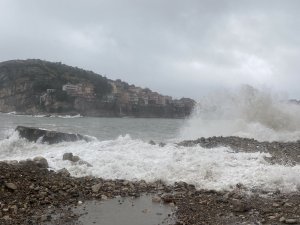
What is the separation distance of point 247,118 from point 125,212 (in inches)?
803

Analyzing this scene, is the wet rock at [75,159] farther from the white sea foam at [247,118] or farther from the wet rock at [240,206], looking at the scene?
the white sea foam at [247,118]

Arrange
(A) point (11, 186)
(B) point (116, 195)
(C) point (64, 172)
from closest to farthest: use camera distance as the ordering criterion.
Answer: (A) point (11, 186)
(B) point (116, 195)
(C) point (64, 172)

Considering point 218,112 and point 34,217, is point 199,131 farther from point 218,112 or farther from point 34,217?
point 34,217

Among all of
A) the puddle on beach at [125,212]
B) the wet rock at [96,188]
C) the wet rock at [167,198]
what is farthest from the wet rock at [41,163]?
the wet rock at [167,198]

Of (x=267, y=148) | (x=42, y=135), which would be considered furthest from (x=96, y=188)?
(x=42, y=135)

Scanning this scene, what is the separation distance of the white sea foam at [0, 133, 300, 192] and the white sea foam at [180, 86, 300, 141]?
389 inches

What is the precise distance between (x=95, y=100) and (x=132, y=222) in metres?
90.1

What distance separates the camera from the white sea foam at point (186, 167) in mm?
11680

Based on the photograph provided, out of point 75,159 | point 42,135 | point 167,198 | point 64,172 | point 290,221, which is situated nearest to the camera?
point 290,221

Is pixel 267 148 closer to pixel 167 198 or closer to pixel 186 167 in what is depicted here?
pixel 186 167

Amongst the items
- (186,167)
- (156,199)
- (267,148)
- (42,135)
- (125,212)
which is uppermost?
(267,148)

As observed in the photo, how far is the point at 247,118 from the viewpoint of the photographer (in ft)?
93.1

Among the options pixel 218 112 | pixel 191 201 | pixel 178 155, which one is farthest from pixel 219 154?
pixel 218 112

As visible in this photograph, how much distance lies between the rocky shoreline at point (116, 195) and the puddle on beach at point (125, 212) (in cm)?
22
